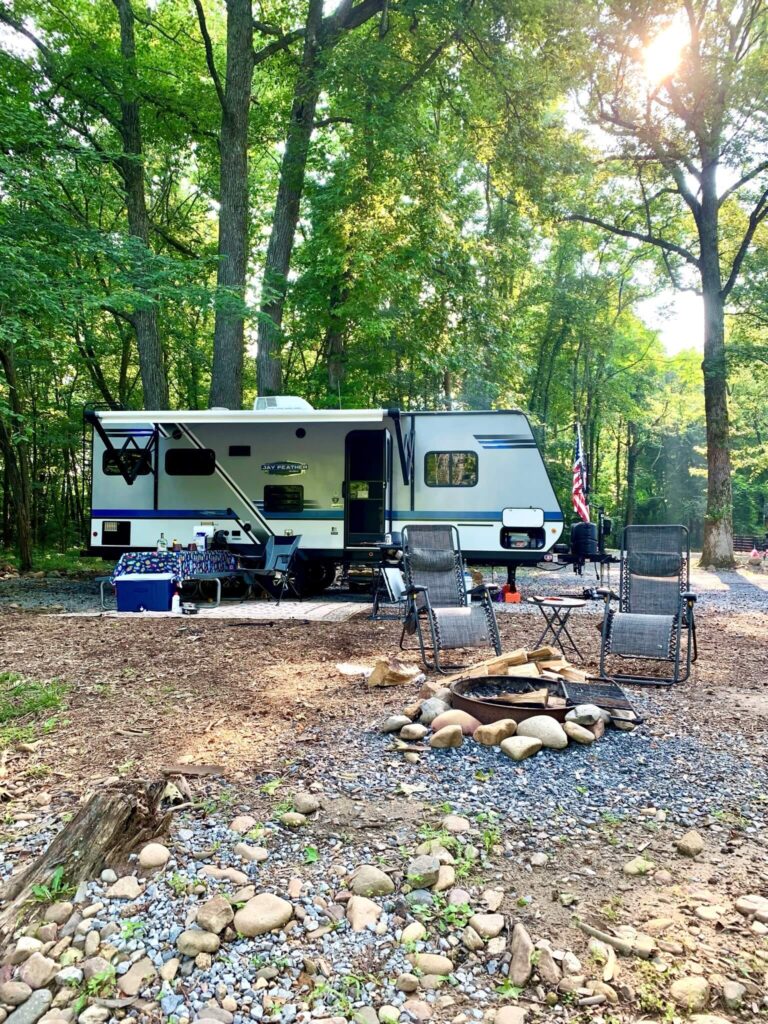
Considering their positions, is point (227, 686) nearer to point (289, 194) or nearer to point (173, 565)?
point (173, 565)

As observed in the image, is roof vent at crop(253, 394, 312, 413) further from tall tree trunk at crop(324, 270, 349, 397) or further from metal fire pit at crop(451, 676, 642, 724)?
metal fire pit at crop(451, 676, 642, 724)

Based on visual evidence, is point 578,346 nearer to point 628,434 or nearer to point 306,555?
point 628,434

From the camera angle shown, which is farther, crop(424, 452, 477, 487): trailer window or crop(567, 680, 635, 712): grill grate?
crop(424, 452, 477, 487): trailer window

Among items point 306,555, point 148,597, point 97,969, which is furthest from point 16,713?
point 306,555

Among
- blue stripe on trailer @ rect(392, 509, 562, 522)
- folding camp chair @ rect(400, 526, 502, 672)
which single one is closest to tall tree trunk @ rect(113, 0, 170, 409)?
blue stripe on trailer @ rect(392, 509, 562, 522)

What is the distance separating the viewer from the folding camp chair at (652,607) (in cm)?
478

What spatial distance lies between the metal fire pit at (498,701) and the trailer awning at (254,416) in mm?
5194

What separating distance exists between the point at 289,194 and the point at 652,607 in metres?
9.70

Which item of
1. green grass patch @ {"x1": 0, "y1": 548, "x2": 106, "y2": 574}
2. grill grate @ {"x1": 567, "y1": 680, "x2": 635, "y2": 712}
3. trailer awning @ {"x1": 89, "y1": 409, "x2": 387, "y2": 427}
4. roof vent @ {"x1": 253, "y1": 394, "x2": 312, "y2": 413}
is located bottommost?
green grass patch @ {"x1": 0, "y1": 548, "x2": 106, "y2": 574}

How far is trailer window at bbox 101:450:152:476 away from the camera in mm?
9758

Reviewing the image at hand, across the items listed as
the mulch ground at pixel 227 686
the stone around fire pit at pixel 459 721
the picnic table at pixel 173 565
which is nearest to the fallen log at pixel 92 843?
the mulch ground at pixel 227 686

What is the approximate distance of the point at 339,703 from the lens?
417 cm

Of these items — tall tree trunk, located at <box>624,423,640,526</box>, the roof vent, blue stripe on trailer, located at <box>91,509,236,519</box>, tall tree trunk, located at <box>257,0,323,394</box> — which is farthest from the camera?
tall tree trunk, located at <box>624,423,640,526</box>

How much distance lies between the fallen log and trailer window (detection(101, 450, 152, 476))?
7.80 m
